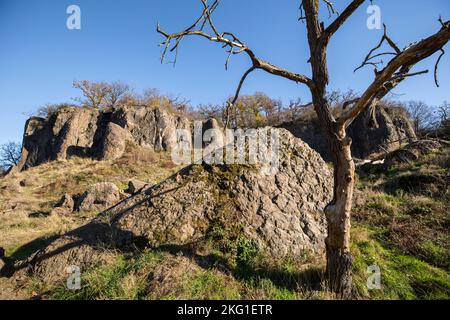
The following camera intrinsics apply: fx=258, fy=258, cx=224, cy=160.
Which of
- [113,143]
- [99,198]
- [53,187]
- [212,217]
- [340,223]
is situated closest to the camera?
[340,223]

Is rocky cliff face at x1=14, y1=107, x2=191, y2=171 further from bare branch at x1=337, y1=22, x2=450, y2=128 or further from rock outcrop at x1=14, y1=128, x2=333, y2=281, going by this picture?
bare branch at x1=337, y1=22, x2=450, y2=128

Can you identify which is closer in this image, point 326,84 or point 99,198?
A: point 326,84

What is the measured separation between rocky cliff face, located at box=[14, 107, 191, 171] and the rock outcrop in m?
19.0

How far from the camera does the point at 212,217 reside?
15.5 ft

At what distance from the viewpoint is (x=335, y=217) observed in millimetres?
3670

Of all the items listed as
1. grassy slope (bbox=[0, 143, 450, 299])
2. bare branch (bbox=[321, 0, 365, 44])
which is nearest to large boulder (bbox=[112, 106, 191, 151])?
grassy slope (bbox=[0, 143, 450, 299])

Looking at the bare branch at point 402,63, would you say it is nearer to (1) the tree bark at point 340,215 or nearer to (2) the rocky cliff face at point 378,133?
(1) the tree bark at point 340,215

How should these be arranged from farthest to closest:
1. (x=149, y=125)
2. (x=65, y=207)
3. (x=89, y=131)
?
(x=149, y=125), (x=89, y=131), (x=65, y=207)

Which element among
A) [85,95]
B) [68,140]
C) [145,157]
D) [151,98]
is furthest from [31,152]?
[151,98]

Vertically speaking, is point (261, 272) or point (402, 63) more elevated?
point (402, 63)

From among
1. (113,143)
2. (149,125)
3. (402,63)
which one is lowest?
(402,63)

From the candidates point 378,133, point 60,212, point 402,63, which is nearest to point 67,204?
point 60,212

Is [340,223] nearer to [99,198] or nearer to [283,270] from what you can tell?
[283,270]

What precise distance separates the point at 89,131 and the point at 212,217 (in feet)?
80.8
